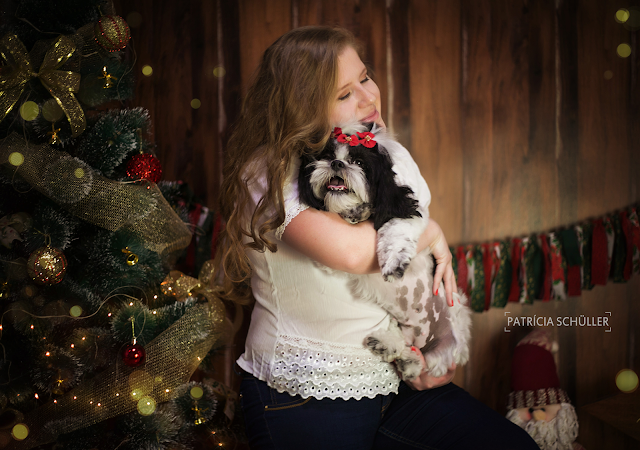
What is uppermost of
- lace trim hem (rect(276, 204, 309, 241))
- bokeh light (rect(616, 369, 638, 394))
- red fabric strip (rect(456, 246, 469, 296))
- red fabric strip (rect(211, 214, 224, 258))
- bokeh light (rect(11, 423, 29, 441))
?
lace trim hem (rect(276, 204, 309, 241))

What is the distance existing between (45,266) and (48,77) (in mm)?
560

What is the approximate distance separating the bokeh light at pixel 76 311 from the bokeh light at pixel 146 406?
1.15 feet

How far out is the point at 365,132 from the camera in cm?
142

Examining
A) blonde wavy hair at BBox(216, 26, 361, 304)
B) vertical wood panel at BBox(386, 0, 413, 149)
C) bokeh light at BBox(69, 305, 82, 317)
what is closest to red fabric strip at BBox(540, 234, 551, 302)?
vertical wood panel at BBox(386, 0, 413, 149)

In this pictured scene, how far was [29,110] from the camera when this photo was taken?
139 centimetres

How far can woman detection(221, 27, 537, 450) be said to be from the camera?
4.22 ft

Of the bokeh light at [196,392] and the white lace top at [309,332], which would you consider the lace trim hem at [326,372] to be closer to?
the white lace top at [309,332]

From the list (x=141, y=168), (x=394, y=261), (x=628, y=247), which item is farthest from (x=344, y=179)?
(x=628, y=247)

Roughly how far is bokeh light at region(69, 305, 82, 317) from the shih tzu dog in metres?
0.85

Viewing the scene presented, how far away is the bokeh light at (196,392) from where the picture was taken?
5.66 feet

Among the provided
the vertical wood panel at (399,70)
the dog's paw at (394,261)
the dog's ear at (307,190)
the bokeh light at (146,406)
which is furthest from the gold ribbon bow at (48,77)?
the vertical wood panel at (399,70)

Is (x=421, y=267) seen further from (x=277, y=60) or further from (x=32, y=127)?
(x=32, y=127)

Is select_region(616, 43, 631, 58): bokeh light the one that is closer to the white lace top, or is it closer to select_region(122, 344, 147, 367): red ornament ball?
the white lace top

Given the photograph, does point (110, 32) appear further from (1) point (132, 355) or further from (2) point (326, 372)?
(2) point (326, 372)
